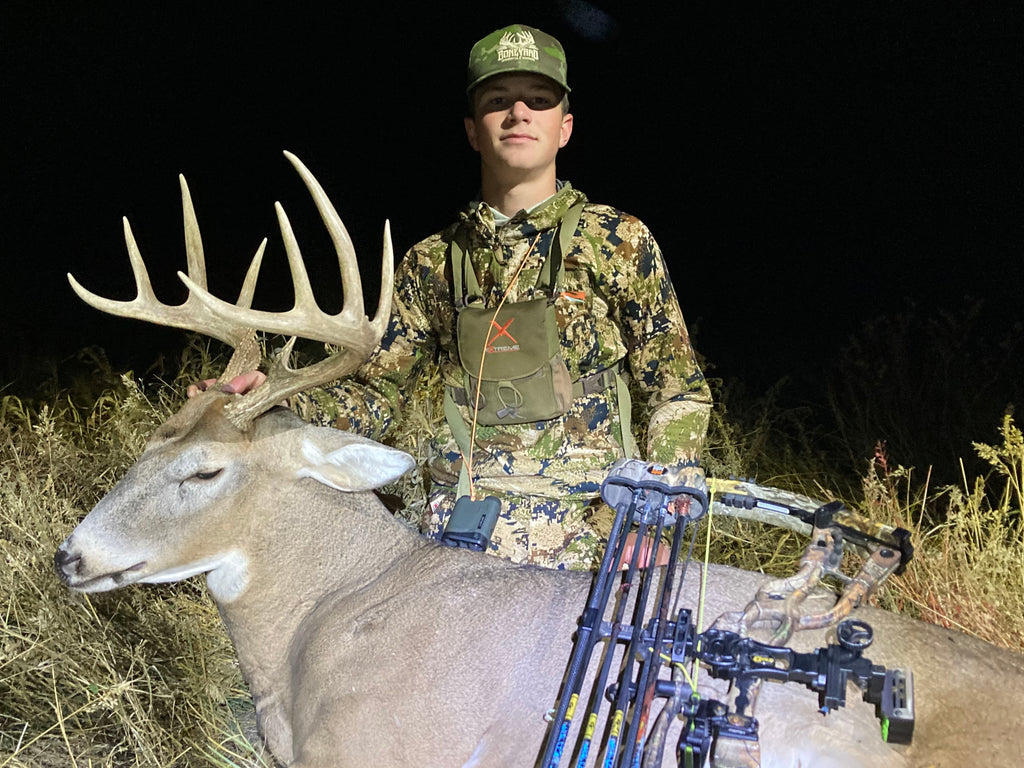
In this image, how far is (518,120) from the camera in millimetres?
3279

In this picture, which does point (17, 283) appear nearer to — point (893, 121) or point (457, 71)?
point (457, 71)

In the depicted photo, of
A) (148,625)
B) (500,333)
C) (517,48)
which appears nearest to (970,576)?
(500,333)

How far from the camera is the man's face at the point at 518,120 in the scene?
3.28m

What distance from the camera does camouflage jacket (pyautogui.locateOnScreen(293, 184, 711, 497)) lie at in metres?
3.32

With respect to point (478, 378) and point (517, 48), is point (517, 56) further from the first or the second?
point (478, 378)

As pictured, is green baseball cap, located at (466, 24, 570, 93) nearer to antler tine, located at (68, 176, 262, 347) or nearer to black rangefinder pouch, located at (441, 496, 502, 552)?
antler tine, located at (68, 176, 262, 347)

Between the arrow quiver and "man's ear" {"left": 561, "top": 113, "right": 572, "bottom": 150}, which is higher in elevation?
"man's ear" {"left": 561, "top": 113, "right": 572, "bottom": 150}

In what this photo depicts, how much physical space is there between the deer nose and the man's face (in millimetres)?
2008

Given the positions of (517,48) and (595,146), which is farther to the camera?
(595,146)

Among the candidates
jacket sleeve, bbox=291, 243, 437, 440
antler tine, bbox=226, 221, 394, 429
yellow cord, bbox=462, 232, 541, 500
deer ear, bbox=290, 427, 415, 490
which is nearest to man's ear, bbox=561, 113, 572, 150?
yellow cord, bbox=462, 232, 541, 500

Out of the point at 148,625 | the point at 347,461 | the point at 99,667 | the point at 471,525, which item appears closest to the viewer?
the point at 347,461

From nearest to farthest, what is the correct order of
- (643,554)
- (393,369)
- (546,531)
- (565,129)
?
(643,554), (546,531), (393,369), (565,129)

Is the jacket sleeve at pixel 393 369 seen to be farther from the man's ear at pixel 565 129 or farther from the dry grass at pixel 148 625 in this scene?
the man's ear at pixel 565 129

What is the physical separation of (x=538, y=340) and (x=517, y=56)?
1.07 m
